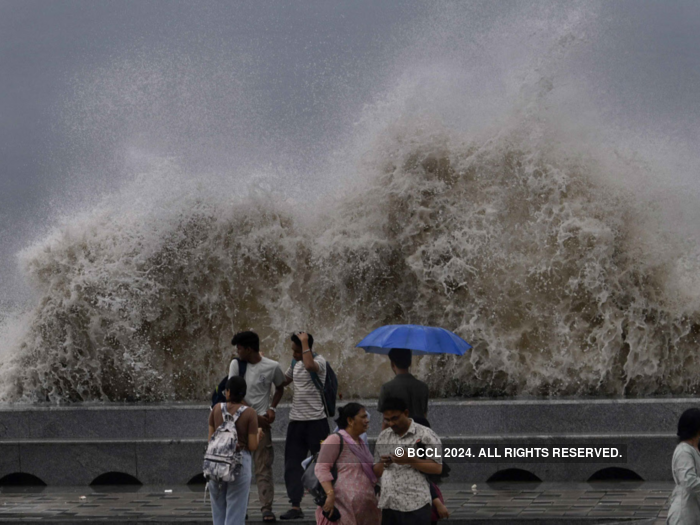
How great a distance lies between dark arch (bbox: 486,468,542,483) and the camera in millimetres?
7879

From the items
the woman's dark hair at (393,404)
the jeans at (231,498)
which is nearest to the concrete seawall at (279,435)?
the jeans at (231,498)

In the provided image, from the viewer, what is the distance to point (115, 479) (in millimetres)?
8500

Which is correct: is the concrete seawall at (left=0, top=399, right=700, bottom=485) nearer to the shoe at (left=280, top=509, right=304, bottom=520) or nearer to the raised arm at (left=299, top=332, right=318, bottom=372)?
the shoe at (left=280, top=509, right=304, bottom=520)

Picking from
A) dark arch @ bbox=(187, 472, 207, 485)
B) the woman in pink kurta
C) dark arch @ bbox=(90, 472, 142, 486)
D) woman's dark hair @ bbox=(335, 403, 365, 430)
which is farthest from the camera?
dark arch @ bbox=(90, 472, 142, 486)

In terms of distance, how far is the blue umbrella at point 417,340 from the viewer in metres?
5.92

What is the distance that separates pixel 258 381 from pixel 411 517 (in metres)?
2.27

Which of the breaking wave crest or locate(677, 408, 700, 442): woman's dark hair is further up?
the breaking wave crest

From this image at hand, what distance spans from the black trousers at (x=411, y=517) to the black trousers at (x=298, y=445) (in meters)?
2.18

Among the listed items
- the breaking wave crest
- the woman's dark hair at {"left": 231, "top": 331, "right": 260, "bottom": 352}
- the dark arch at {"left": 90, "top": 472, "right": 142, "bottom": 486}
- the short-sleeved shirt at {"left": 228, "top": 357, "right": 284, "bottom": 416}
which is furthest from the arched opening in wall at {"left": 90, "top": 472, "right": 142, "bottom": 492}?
the woman's dark hair at {"left": 231, "top": 331, "right": 260, "bottom": 352}

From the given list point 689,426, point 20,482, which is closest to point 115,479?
point 20,482

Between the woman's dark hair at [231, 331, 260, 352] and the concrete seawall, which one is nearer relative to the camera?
→ the woman's dark hair at [231, 331, 260, 352]

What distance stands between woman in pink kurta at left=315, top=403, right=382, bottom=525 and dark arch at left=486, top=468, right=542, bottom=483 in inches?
140

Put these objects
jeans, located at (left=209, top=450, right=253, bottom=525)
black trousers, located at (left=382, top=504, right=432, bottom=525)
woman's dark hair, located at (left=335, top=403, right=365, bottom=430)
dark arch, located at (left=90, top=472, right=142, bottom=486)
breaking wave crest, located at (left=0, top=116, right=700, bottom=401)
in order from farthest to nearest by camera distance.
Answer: breaking wave crest, located at (left=0, top=116, right=700, bottom=401) < dark arch, located at (left=90, top=472, right=142, bottom=486) < jeans, located at (left=209, top=450, right=253, bottom=525) < woman's dark hair, located at (left=335, top=403, right=365, bottom=430) < black trousers, located at (left=382, top=504, right=432, bottom=525)

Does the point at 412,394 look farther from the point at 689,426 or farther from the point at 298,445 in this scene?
the point at 689,426
